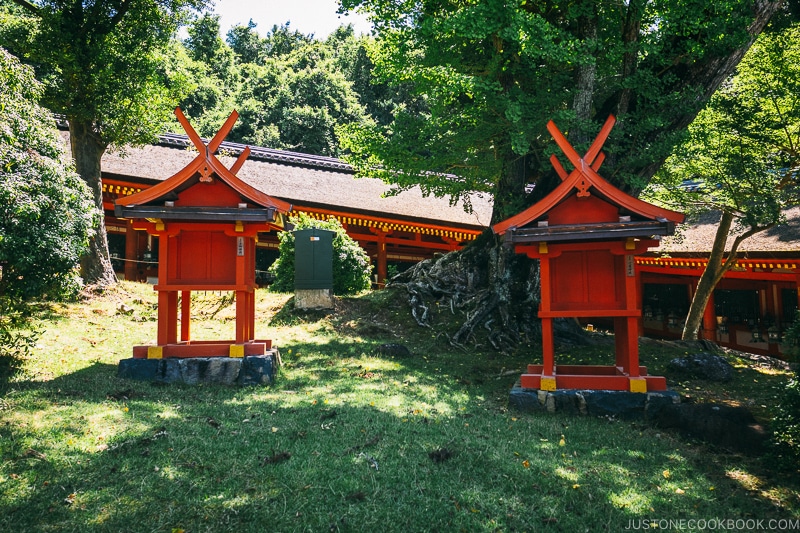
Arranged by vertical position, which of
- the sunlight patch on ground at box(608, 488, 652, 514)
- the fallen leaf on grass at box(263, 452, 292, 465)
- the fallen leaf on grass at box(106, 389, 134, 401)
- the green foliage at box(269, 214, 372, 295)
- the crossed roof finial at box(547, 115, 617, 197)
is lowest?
the sunlight patch on ground at box(608, 488, 652, 514)

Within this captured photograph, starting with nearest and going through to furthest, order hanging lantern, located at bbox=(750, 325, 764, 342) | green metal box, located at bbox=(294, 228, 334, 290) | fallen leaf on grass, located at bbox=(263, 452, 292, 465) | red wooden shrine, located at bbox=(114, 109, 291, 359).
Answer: fallen leaf on grass, located at bbox=(263, 452, 292, 465) → red wooden shrine, located at bbox=(114, 109, 291, 359) → green metal box, located at bbox=(294, 228, 334, 290) → hanging lantern, located at bbox=(750, 325, 764, 342)

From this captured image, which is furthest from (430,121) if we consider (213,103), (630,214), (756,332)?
(213,103)

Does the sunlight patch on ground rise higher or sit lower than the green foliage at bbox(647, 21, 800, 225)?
lower

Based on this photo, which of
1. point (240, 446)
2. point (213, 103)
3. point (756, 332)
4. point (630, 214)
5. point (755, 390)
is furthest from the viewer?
point (213, 103)

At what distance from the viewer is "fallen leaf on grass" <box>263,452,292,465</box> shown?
4240 millimetres

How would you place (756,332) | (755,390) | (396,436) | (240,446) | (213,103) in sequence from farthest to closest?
1. (213,103)
2. (756,332)
3. (755,390)
4. (396,436)
5. (240,446)

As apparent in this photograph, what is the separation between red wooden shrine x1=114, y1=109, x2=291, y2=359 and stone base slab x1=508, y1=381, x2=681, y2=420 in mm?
3739

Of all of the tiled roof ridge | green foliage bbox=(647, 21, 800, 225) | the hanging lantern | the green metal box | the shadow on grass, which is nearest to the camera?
the shadow on grass

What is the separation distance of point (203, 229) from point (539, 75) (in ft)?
20.7

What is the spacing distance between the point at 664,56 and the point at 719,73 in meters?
0.96

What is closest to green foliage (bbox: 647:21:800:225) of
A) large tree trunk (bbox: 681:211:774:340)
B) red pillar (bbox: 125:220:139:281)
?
large tree trunk (bbox: 681:211:774:340)

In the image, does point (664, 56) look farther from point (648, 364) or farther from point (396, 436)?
point (396, 436)

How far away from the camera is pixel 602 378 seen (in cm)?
612

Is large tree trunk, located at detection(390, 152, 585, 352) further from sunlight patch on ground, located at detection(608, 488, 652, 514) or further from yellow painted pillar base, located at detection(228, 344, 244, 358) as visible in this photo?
sunlight patch on ground, located at detection(608, 488, 652, 514)
